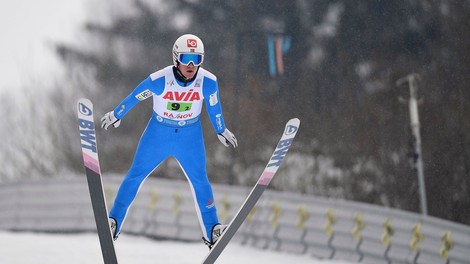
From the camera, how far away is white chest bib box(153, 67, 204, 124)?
17.8 feet

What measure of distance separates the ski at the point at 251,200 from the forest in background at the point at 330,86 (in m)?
12.0

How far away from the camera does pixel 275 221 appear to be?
32.4 ft

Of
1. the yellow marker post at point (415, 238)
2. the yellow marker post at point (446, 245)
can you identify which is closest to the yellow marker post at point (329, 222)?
the yellow marker post at point (415, 238)

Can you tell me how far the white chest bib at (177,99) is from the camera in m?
5.41

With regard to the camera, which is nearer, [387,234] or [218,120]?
[218,120]

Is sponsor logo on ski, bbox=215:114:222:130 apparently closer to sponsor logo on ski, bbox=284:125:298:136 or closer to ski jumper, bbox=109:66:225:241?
ski jumper, bbox=109:66:225:241

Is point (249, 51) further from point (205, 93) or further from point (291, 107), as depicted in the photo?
point (205, 93)

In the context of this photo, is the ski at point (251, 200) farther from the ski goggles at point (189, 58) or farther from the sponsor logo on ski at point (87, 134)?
the sponsor logo on ski at point (87, 134)

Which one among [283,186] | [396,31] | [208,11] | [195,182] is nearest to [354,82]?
[396,31]

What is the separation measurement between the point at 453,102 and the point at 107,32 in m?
8.73

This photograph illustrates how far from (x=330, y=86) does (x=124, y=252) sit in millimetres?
11250

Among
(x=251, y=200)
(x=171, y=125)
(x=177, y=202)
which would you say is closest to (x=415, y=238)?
(x=177, y=202)

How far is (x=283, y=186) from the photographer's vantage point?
18.8 m

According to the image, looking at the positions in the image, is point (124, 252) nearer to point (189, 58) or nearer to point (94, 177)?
point (94, 177)
